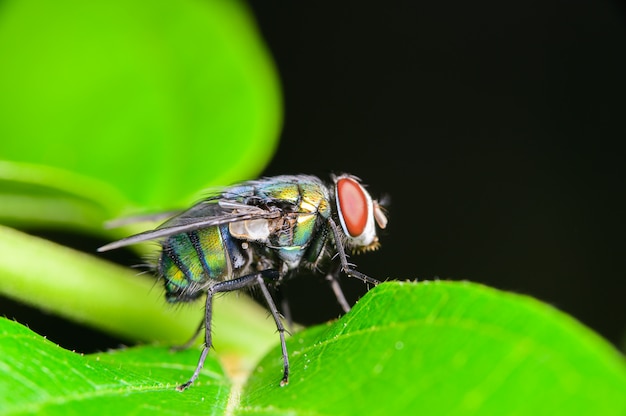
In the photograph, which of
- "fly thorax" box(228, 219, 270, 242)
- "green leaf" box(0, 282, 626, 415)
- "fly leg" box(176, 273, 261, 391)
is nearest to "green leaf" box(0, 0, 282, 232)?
"fly thorax" box(228, 219, 270, 242)

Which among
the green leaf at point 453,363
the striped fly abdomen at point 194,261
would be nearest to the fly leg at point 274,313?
the striped fly abdomen at point 194,261

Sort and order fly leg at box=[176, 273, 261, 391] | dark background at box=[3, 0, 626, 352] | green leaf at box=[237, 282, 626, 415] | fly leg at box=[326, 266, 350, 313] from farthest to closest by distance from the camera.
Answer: dark background at box=[3, 0, 626, 352]
fly leg at box=[326, 266, 350, 313]
fly leg at box=[176, 273, 261, 391]
green leaf at box=[237, 282, 626, 415]

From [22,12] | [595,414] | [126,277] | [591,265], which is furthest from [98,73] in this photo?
[591,265]

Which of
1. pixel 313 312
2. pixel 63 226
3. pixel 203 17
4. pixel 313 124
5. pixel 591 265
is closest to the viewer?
pixel 63 226

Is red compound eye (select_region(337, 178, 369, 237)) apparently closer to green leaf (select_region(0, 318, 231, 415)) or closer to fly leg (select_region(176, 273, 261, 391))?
fly leg (select_region(176, 273, 261, 391))

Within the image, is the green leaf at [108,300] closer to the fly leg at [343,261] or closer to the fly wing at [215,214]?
the fly wing at [215,214]

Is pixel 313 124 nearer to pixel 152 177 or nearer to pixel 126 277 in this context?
pixel 152 177

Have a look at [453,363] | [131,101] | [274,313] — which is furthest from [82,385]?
[131,101]
